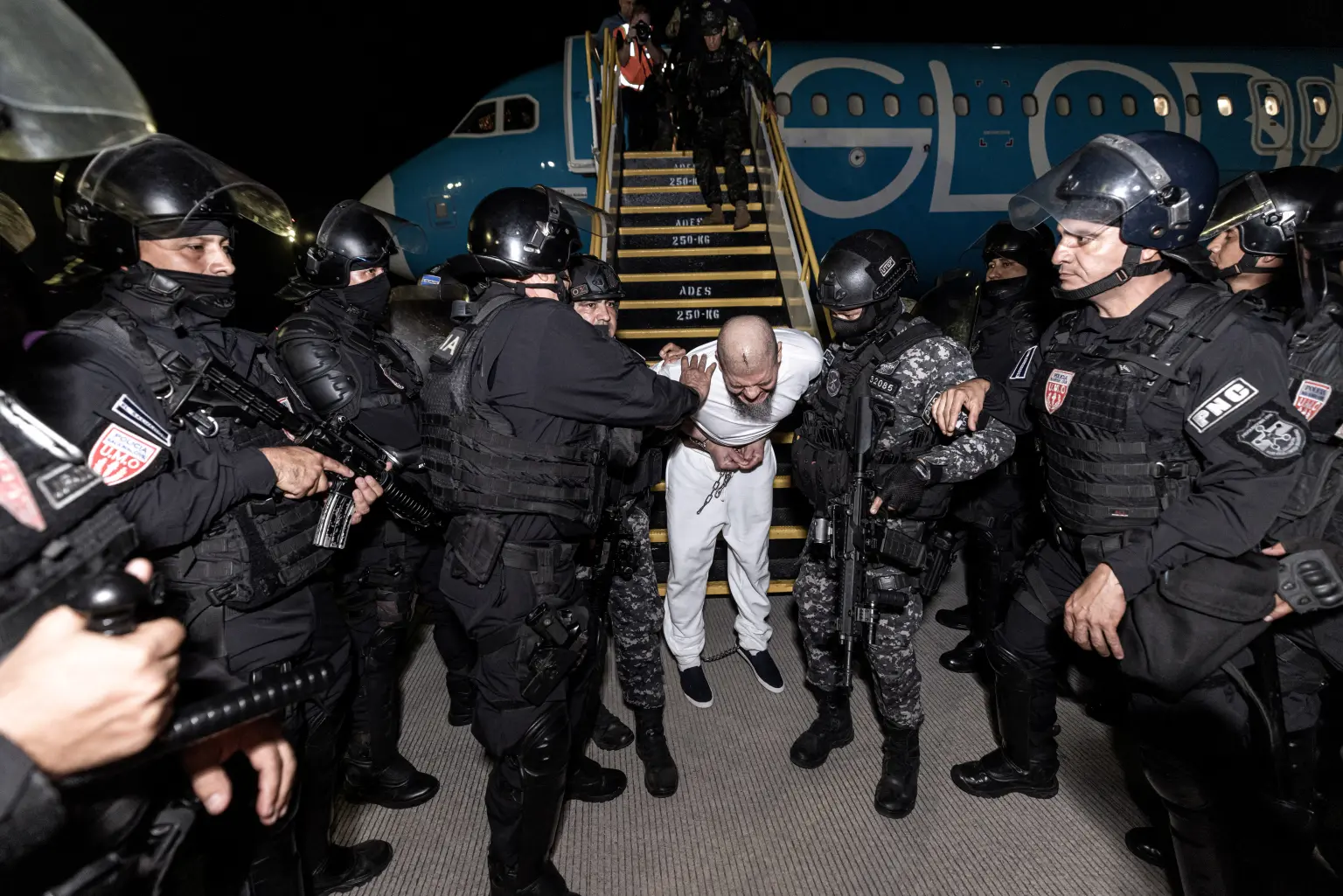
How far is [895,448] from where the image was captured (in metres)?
2.86

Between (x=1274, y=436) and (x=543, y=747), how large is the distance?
2342 mm

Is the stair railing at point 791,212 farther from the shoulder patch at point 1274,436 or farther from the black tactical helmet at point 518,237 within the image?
the shoulder patch at point 1274,436

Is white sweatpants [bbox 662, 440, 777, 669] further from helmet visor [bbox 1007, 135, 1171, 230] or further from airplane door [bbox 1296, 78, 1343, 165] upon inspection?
airplane door [bbox 1296, 78, 1343, 165]

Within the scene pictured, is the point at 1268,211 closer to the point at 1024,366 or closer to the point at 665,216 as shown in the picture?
the point at 1024,366

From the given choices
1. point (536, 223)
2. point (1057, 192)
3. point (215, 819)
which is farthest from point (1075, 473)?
point (215, 819)

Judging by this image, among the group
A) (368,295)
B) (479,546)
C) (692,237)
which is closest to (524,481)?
(479,546)

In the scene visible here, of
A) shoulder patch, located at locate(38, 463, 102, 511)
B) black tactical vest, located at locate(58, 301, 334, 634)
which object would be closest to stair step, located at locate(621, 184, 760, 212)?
black tactical vest, located at locate(58, 301, 334, 634)

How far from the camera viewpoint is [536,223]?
239 centimetres

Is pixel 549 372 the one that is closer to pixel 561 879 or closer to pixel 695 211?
pixel 561 879

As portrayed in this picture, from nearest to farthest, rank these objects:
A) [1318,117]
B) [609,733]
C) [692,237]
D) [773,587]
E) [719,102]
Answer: [609,733] → [773,587] → [719,102] → [692,237] → [1318,117]

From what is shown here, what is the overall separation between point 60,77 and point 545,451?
4.73ft

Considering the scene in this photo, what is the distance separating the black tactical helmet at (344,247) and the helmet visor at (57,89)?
1961mm

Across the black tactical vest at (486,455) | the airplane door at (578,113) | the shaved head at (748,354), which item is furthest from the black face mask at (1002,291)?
the airplane door at (578,113)

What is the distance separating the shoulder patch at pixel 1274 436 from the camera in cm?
179
